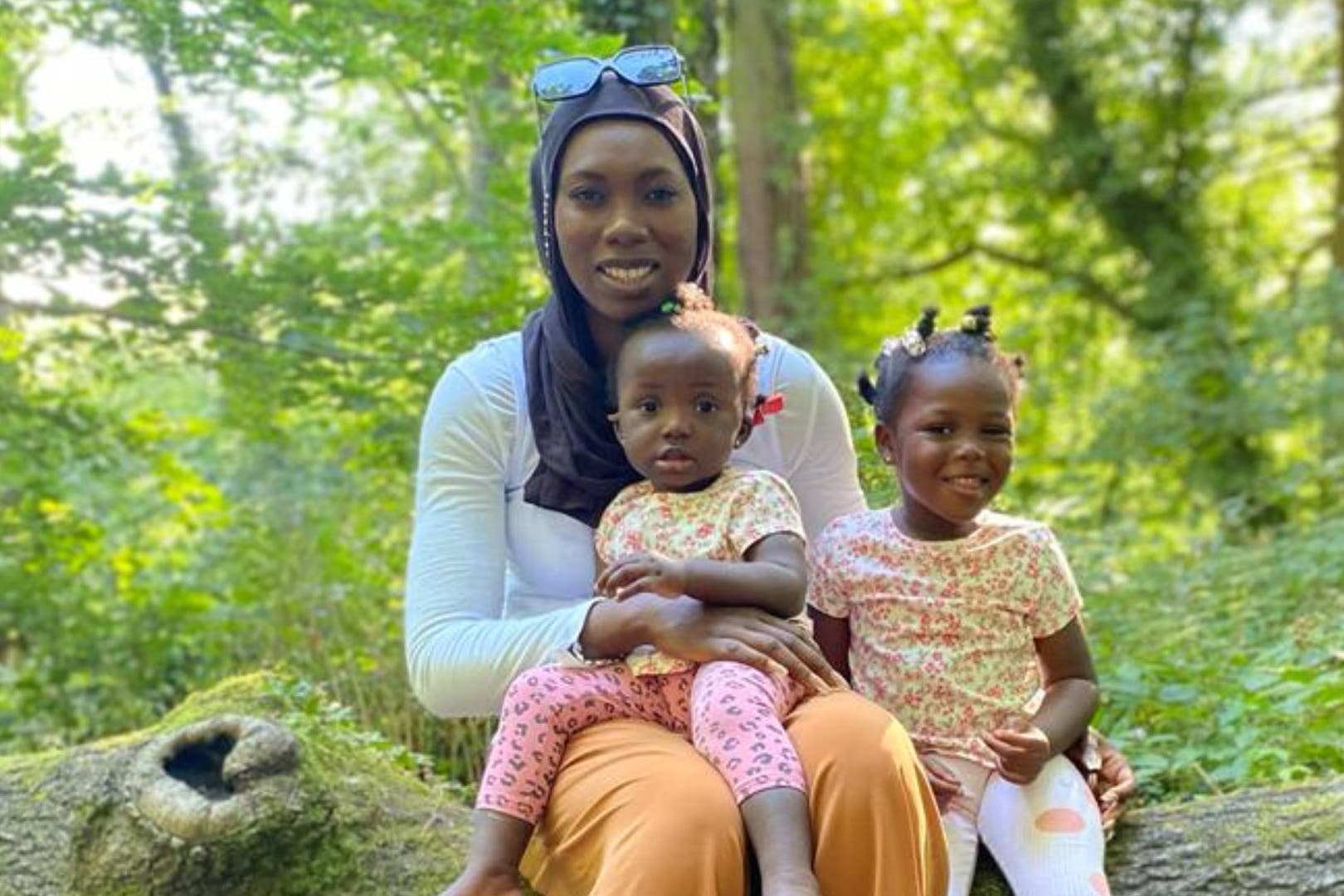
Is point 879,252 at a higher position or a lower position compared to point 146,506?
higher

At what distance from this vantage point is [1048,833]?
2467 millimetres

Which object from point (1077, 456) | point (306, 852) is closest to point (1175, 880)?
point (306, 852)

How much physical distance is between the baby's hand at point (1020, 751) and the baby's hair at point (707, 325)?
721 mm

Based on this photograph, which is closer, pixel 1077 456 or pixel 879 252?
pixel 1077 456

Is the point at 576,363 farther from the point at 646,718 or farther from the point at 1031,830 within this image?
the point at 1031,830

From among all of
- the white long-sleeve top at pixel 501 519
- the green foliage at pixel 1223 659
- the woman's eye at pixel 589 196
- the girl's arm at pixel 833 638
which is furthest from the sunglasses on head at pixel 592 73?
the green foliage at pixel 1223 659

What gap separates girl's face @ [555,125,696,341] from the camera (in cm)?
266

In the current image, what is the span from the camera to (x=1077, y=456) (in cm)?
928

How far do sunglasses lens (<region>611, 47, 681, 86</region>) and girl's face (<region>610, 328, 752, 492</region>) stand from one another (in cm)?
52

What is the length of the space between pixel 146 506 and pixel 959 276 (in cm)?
905

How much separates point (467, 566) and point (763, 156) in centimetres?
788

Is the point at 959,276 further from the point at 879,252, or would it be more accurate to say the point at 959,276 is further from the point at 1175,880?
the point at 1175,880

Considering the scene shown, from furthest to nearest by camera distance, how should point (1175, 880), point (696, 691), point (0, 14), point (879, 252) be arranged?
point (879, 252)
point (0, 14)
point (1175, 880)
point (696, 691)

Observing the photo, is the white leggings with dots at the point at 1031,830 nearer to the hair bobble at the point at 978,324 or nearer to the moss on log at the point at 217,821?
the hair bobble at the point at 978,324
